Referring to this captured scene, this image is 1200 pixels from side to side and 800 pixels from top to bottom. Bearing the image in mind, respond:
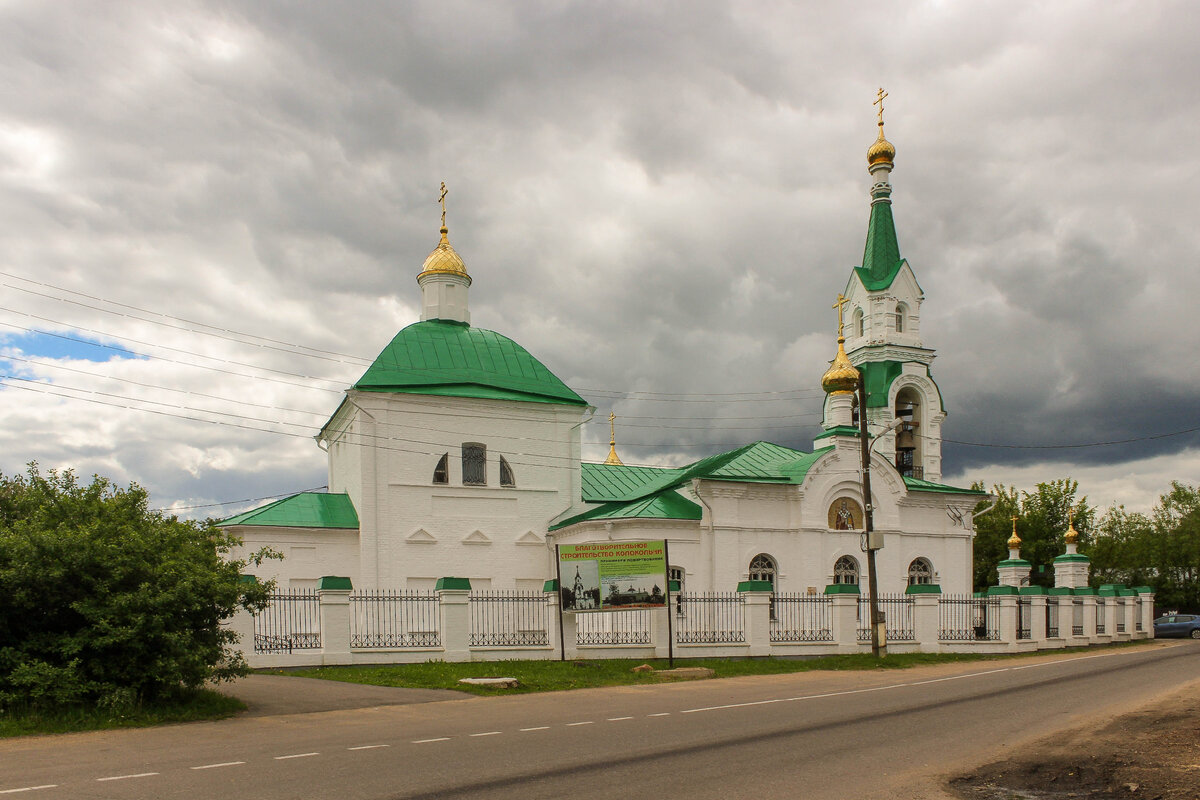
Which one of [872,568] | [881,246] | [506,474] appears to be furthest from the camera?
[881,246]

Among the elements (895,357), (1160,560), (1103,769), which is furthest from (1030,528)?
(1103,769)

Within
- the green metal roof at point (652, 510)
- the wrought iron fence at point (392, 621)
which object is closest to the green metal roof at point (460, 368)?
the green metal roof at point (652, 510)

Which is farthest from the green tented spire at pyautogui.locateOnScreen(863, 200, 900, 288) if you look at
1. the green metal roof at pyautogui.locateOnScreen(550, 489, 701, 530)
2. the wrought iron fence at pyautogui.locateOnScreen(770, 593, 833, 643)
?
the wrought iron fence at pyautogui.locateOnScreen(770, 593, 833, 643)

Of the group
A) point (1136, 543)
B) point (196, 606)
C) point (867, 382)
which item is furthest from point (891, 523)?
point (1136, 543)

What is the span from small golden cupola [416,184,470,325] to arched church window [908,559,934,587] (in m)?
16.7

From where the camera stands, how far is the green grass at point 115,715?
11477mm

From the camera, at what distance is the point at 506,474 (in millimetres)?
29578

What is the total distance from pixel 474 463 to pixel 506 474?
105 centimetres

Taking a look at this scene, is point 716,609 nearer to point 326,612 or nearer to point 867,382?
point 326,612

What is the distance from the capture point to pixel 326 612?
761 inches

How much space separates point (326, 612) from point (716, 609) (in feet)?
31.4

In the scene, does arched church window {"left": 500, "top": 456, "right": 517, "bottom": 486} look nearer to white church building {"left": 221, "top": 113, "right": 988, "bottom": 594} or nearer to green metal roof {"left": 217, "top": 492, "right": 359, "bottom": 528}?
white church building {"left": 221, "top": 113, "right": 988, "bottom": 594}

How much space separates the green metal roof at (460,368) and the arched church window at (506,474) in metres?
2.00

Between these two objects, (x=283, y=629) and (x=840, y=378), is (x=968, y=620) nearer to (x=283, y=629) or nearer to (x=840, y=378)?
(x=840, y=378)
